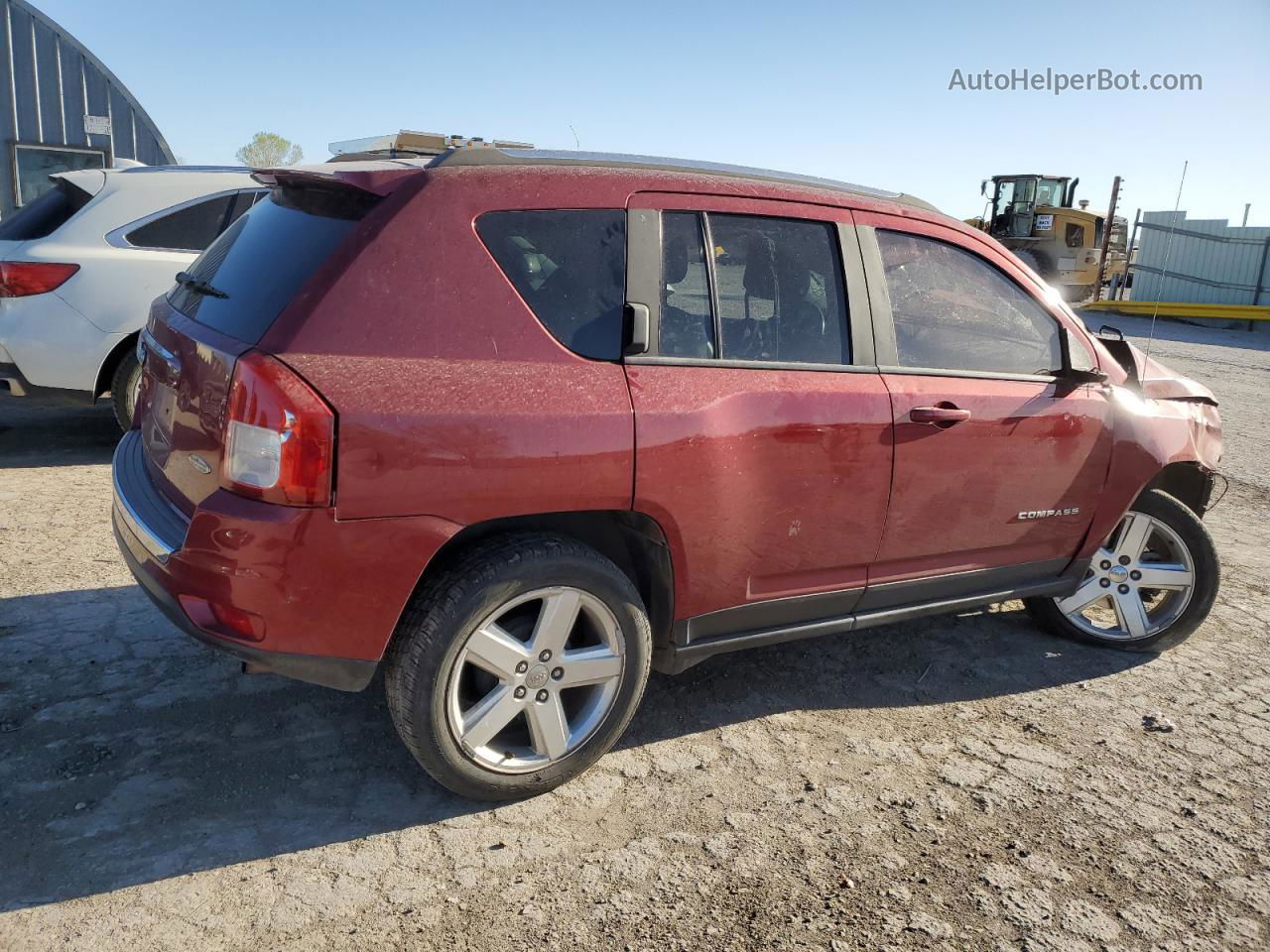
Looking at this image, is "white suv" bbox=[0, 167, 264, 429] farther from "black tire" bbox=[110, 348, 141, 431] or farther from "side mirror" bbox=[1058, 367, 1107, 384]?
"side mirror" bbox=[1058, 367, 1107, 384]

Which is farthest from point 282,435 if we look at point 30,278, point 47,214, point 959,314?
point 47,214

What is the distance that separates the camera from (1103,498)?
3.91 meters

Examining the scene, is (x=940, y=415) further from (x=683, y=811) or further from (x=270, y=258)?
(x=270, y=258)

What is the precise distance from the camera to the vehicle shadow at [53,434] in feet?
20.6

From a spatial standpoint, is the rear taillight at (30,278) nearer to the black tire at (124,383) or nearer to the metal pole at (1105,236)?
the black tire at (124,383)

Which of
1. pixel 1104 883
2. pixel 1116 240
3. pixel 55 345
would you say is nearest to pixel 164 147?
pixel 55 345

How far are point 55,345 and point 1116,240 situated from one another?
94.6 ft

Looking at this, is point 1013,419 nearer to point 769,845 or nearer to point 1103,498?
point 1103,498

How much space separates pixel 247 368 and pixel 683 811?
1.78m

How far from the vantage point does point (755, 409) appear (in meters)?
3.01

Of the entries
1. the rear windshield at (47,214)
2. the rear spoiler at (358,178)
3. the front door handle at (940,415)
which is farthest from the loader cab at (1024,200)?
the rear spoiler at (358,178)

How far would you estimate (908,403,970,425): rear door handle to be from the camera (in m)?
3.32

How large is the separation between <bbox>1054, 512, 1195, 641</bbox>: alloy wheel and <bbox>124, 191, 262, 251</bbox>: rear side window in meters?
5.34

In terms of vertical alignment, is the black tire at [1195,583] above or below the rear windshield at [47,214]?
below
